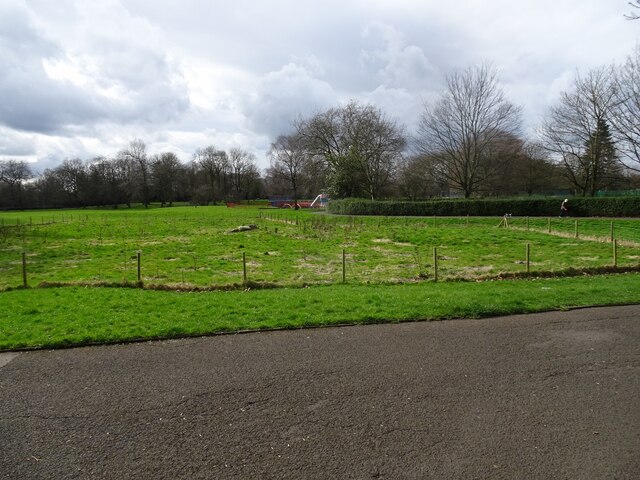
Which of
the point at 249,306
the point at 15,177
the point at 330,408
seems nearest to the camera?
the point at 330,408

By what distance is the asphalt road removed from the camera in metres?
3.70

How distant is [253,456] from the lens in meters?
3.83

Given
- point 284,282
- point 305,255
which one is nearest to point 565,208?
point 305,255

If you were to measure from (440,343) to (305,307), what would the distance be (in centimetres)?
323

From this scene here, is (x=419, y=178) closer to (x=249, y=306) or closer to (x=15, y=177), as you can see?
(x=249, y=306)

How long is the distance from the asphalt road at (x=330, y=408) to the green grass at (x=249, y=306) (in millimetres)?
683

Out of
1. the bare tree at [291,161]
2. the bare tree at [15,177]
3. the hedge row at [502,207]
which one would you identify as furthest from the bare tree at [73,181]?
the hedge row at [502,207]

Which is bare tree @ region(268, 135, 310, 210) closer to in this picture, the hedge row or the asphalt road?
the hedge row

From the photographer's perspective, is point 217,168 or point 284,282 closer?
point 284,282

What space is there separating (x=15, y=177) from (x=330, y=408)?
11997 centimetres

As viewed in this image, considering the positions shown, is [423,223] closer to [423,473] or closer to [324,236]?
[324,236]

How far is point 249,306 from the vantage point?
9.25 meters

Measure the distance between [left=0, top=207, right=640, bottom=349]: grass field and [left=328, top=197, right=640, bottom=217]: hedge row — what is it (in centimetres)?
1060

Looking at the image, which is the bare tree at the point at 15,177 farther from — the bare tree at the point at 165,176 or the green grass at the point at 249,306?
the green grass at the point at 249,306
